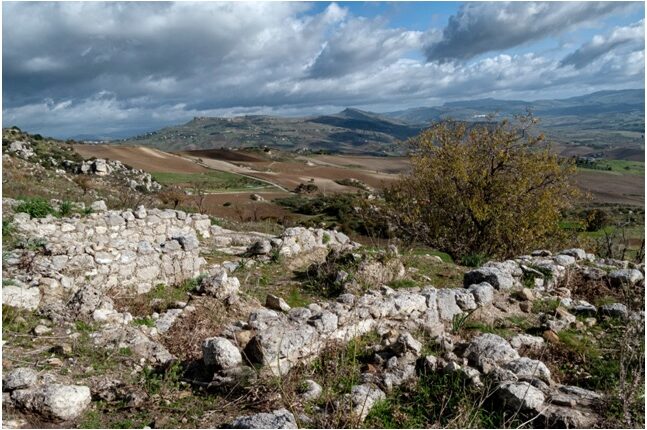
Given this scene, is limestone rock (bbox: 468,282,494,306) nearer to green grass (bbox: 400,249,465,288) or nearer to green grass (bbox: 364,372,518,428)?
green grass (bbox: 400,249,465,288)

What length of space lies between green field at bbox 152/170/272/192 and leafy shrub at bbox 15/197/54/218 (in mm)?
32531

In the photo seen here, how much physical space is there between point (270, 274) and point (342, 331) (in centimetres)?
518

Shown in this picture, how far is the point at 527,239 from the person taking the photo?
1736 centimetres

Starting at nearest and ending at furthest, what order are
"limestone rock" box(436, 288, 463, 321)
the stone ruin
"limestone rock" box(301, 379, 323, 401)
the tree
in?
the stone ruin, "limestone rock" box(301, 379, 323, 401), "limestone rock" box(436, 288, 463, 321), the tree

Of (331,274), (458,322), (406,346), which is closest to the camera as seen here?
(406,346)

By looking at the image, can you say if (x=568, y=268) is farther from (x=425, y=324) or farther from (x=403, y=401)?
(x=403, y=401)

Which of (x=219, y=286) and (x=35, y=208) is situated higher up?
(x=35, y=208)

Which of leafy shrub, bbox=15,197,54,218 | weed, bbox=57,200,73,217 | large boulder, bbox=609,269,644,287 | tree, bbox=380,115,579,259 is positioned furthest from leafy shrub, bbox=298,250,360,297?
leafy shrub, bbox=15,197,54,218

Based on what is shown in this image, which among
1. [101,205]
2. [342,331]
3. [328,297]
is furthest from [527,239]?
[101,205]

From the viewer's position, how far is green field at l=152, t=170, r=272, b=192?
161 feet

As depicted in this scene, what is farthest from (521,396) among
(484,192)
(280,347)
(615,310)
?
(484,192)

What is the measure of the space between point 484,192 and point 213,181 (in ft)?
129

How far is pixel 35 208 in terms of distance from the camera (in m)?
13.4

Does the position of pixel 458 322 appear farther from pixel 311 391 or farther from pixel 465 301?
pixel 311 391
